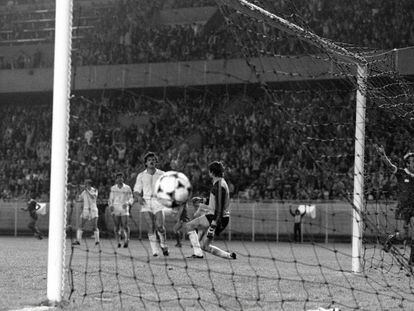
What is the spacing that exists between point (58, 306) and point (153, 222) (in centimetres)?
705

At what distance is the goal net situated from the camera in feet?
29.6

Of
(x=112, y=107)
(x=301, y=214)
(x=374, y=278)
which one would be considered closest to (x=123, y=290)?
(x=374, y=278)

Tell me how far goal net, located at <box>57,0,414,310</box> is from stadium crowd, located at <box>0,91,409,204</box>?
8cm

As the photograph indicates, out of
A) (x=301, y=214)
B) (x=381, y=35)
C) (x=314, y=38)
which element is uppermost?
(x=381, y=35)

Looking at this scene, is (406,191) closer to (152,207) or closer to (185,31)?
(152,207)

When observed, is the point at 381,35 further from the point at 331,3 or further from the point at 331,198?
the point at 331,198

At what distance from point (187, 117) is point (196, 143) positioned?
2522 millimetres

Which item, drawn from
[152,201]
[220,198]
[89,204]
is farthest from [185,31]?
[220,198]

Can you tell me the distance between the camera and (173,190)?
844 cm

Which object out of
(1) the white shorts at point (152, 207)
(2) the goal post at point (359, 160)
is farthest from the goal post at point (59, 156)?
(1) the white shorts at point (152, 207)

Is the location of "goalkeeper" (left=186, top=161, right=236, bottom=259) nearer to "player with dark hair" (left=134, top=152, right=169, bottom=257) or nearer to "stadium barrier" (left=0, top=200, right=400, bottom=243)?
"player with dark hair" (left=134, top=152, right=169, bottom=257)

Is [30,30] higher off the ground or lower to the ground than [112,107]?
higher

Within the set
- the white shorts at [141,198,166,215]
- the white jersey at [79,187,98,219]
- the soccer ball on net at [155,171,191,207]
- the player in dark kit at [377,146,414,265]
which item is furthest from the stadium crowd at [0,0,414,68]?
the soccer ball on net at [155,171,191,207]

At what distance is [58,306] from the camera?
277 inches
